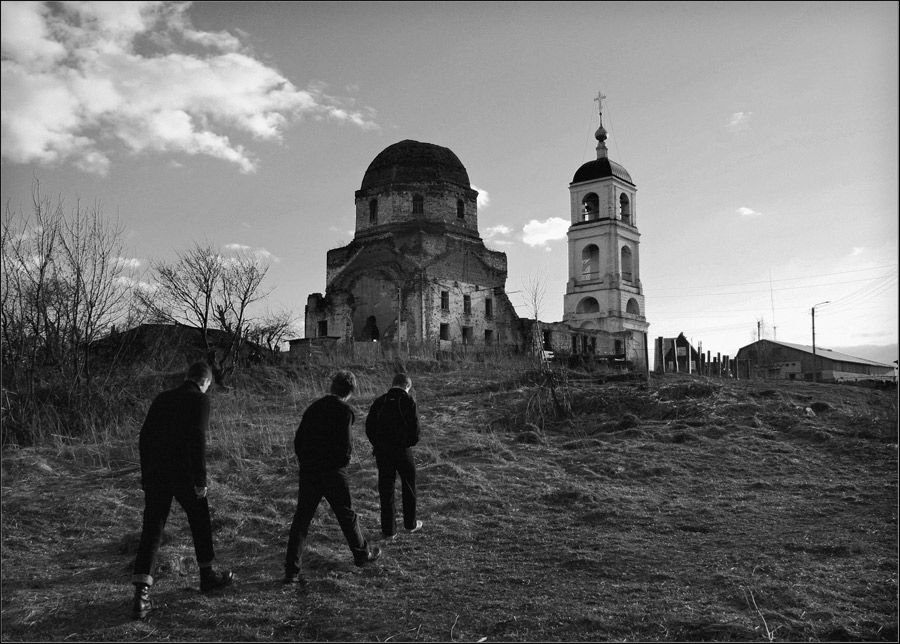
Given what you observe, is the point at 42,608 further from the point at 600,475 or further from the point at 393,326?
the point at 393,326

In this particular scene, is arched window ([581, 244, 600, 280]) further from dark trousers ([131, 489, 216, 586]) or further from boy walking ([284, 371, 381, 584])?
dark trousers ([131, 489, 216, 586])

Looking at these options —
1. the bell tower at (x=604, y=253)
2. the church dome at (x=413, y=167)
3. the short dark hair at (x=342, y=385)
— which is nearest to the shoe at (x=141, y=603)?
the short dark hair at (x=342, y=385)

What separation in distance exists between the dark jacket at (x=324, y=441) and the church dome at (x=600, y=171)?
143ft

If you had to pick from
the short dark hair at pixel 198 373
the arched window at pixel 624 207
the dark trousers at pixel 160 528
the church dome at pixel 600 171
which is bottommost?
the dark trousers at pixel 160 528

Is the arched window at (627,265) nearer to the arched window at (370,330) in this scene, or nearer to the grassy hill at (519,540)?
the arched window at (370,330)

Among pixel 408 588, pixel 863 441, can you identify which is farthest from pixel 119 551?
pixel 863 441

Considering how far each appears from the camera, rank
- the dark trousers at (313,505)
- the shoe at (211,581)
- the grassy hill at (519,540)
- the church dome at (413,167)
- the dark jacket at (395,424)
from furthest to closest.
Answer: the church dome at (413,167), the dark jacket at (395,424), the dark trousers at (313,505), the shoe at (211,581), the grassy hill at (519,540)

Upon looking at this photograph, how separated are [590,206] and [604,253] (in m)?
3.80

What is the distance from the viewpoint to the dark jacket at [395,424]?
6.96 m

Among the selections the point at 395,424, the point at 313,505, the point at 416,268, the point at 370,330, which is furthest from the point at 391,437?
the point at 370,330

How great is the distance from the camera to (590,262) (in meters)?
47.7

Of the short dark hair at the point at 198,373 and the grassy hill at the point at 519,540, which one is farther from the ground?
the short dark hair at the point at 198,373

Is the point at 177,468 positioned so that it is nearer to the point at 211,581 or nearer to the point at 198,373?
the point at 198,373

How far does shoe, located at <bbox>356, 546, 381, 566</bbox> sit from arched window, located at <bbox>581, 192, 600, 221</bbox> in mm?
43169
